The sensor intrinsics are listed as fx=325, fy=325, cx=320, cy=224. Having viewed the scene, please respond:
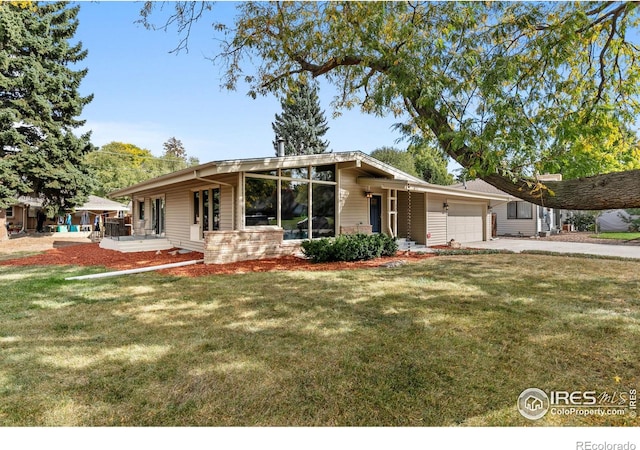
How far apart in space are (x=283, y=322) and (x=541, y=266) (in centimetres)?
750

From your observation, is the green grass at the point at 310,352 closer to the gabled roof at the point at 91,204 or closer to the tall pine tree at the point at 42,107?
the tall pine tree at the point at 42,107

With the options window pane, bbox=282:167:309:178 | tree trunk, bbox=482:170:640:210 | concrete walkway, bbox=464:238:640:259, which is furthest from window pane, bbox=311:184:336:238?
tree trunk, bbox=482:170:640:210

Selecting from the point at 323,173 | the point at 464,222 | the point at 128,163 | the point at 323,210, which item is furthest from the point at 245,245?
the point at 128,163

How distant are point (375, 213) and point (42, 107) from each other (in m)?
18.1

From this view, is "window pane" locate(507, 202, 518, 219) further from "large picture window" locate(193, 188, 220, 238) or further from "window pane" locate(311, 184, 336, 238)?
"large picture window" locate(193, 188, 220, 238)

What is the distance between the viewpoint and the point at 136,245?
1308 centimetres

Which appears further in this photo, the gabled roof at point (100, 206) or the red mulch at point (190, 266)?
the gabled roof at point (100, 206)

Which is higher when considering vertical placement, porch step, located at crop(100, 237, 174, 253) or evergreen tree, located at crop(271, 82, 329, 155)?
evergreen tree, located at crop(271, 82, 329, 155)

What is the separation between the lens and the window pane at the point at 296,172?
35.3 ft

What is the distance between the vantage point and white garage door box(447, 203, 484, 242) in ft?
52.3

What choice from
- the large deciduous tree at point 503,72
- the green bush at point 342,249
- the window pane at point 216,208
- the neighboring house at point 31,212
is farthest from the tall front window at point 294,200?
the neighboring house at point 31,212

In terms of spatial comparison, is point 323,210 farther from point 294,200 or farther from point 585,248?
point 585,248

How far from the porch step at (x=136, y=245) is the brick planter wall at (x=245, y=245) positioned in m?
5.56
